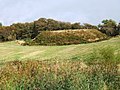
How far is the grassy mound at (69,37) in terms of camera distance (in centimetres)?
3591

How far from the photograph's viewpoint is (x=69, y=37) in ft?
119

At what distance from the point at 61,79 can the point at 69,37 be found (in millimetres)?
25874

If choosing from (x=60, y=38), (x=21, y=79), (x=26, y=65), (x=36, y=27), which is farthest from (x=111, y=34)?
(x=21, y=79)

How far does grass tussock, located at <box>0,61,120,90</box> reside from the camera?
997 centimetres

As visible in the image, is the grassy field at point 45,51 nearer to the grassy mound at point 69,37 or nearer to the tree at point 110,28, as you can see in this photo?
the grassy mound at point 69,37

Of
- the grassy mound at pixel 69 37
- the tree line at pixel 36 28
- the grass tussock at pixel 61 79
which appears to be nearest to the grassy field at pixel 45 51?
the grassy mound at pixel 69 37

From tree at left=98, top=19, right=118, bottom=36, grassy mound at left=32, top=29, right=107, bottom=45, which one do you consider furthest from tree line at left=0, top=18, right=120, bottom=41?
grassy mound at left=32, top=29, right=107, bottom=45

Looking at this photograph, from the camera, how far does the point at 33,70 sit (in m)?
12.2

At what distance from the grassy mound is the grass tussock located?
23550 mm

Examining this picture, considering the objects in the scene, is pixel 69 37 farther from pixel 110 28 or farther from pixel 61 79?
pixel 61 79

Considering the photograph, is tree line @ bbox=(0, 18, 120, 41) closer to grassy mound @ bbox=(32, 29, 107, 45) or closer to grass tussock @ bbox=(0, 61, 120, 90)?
grassy mound @ bbox=(32, 29, 107, 45)

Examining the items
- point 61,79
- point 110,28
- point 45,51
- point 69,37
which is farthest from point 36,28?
point 61,79

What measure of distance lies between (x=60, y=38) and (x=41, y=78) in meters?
25.5

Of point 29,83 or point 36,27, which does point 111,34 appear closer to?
point 36,27
